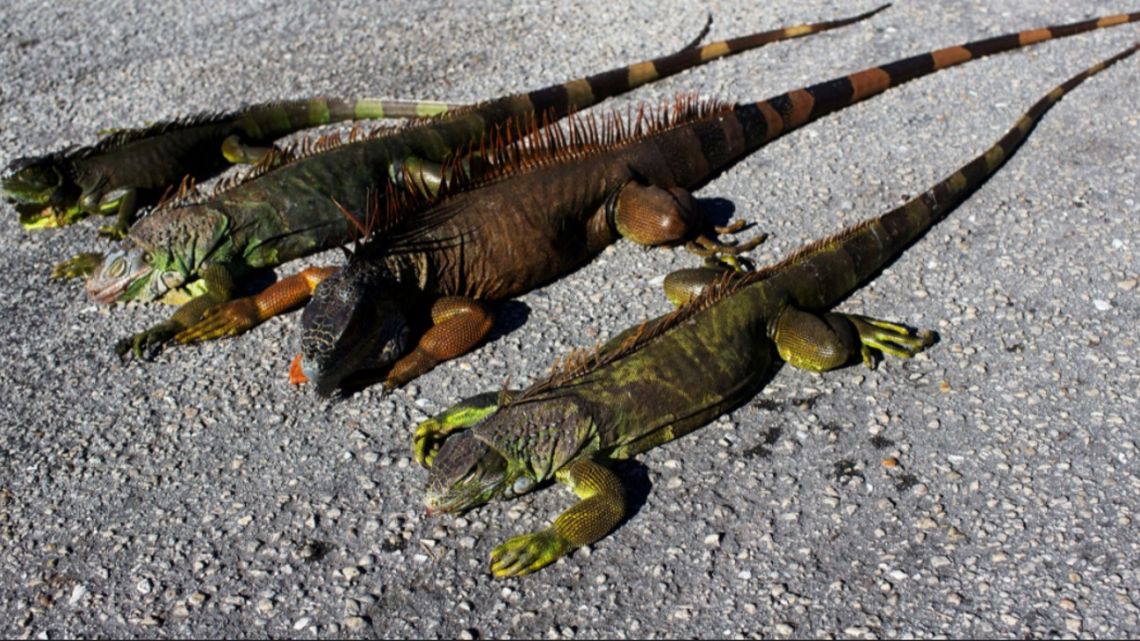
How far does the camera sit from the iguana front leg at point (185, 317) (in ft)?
14.2

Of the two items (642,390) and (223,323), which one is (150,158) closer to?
(223,323)

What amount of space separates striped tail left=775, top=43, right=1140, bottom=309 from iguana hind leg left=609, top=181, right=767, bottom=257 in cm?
53

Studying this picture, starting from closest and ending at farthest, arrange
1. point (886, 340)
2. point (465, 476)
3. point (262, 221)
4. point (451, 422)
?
point (465, 476), point (451, 422), point (886, 340), point (262, 221)

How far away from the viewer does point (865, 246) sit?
4301 millimetres

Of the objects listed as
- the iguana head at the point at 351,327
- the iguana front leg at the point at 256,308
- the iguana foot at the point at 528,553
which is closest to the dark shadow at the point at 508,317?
the iguana head at the point at 351,327

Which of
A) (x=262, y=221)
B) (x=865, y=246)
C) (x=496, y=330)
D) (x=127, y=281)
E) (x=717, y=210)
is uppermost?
(x=865, y=246)

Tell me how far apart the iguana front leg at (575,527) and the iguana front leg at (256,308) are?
61.5 inches

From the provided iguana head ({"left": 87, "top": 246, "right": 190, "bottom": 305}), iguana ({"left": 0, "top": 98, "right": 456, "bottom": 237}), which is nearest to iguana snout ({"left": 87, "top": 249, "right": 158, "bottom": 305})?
iguana head ({"left": 87, "top": 246, "right": 190, "bottom": 305})

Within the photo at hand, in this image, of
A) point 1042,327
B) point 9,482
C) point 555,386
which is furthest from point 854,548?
point 9,482

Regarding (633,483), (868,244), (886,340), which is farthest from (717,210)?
(633,483)

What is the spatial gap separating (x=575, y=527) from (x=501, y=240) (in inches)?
61.6

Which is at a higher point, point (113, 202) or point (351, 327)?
point (351, 327)

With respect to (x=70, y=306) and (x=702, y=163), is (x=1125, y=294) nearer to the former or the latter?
(x=702, y=163)

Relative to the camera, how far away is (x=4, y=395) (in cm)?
419
